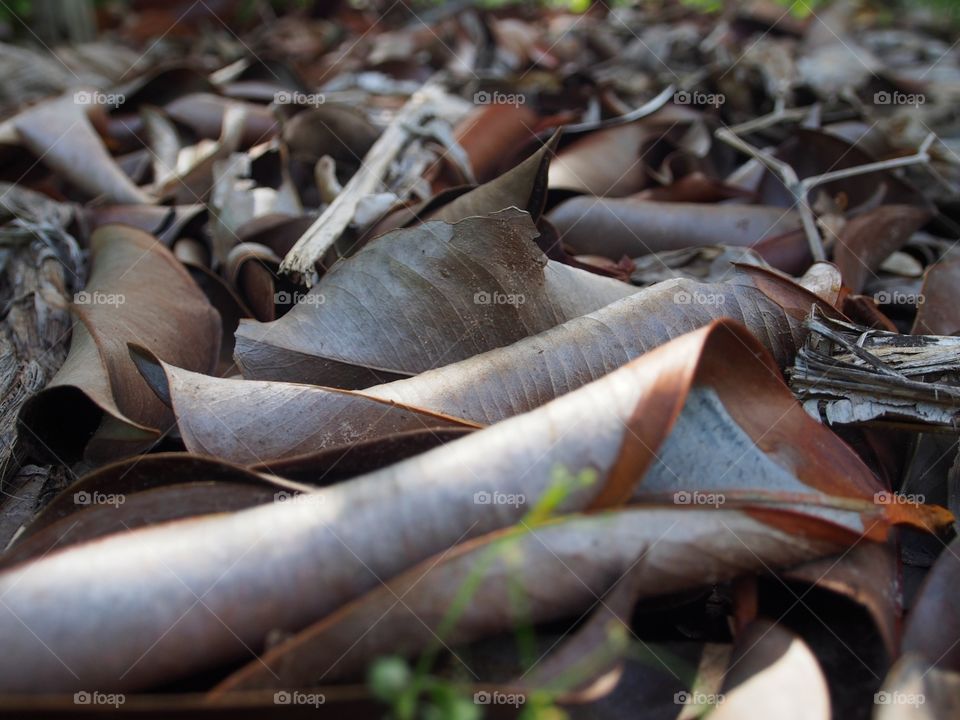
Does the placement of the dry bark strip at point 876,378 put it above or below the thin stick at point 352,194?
below

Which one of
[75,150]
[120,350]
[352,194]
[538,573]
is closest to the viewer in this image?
[538,573]

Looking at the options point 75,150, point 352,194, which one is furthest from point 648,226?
point 75,150

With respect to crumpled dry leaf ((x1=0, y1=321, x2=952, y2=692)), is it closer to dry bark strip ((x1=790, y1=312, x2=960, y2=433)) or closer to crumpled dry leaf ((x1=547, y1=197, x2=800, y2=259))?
dry bark strip ((x1=790, y1=312, x2=960, y2=433))

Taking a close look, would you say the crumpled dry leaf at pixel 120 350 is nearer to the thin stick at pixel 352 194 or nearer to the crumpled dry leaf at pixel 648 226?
the thin stick at pixel 352 194

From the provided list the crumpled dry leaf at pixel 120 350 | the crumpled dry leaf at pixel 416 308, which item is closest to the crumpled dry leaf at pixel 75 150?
the crumpled dry leaf at pixel 120 350

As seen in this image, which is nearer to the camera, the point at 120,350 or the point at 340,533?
the point at 340,533

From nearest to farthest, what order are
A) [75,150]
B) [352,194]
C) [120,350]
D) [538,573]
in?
[538,573], [120,350], [352,194], [75,150]

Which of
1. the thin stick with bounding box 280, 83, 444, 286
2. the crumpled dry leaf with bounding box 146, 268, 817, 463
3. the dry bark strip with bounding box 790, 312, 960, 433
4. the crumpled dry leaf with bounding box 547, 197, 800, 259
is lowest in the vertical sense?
the crumpled dry leaf with bounding box 547, 197, 800, 259

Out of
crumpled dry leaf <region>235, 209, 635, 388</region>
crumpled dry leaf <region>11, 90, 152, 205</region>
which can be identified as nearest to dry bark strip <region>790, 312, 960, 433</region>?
crumpled dry leaf <region>235, 209, 635, 388</region>

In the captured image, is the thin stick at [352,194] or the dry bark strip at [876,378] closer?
the dry bark strip at [876,378]

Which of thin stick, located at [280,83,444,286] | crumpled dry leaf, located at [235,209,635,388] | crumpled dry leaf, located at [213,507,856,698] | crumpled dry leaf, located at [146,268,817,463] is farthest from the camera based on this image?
thin stick, located at [280,83,444,286]

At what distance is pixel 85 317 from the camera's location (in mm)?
1473

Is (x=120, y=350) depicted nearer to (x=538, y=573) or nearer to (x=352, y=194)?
(x=352, y=194)

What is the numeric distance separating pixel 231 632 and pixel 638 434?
51 cm
